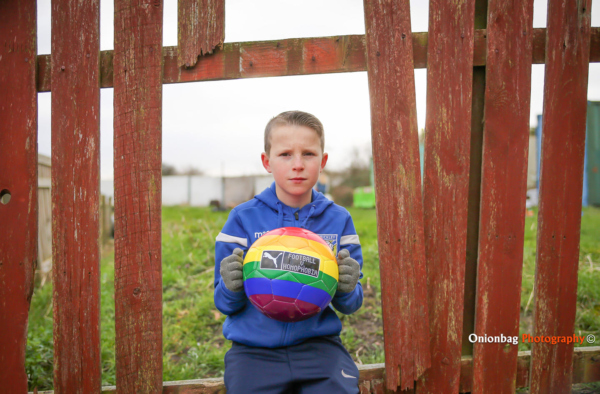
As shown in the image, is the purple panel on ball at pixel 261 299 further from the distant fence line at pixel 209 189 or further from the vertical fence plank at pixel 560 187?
the distant fence line at pixel 209 189

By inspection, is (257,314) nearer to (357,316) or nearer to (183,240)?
(357,316)

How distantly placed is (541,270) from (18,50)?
3378 mm

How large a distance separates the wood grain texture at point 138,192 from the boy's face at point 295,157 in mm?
697

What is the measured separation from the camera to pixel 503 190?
2.28m

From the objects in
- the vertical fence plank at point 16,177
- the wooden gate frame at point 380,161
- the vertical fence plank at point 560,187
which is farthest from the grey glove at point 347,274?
the vertical fence plank at point 16,177

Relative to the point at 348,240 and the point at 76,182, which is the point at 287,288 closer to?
the point at 348,240

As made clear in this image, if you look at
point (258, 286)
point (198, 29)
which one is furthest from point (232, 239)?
point (198, 29)

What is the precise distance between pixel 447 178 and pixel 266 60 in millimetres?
1280

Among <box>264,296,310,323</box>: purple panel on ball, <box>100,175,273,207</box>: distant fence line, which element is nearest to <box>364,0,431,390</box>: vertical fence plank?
<box>264,296,310,323</box>: purple panel on ball

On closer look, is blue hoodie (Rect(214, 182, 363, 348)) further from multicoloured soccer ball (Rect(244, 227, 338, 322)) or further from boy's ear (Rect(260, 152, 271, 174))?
multicoloured soccer ball (Rect(244, 227, 338, 322))

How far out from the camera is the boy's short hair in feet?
7.11

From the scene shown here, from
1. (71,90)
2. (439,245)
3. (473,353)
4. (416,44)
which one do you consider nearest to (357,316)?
(473,353)

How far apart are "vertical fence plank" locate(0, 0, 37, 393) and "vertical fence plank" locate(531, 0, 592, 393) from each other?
9.97 ft

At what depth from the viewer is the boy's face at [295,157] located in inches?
83.0
